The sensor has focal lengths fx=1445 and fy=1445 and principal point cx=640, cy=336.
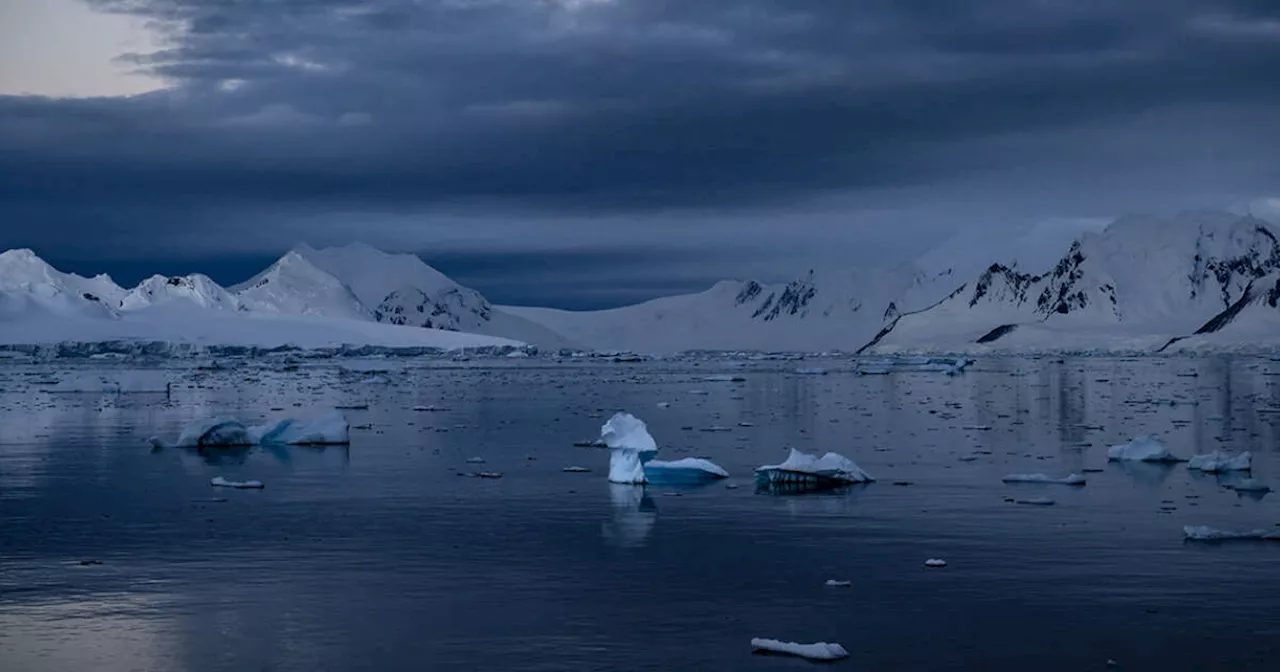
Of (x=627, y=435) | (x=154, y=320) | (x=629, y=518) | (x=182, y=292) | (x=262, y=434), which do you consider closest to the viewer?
(x=629, y=518)

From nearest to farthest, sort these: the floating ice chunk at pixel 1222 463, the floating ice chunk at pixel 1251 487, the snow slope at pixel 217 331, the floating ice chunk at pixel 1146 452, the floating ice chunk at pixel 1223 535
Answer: the floating ice chunk at pixel 1223 535, the floating ice chunk at pixel 1251 487, the floating ice chunk at pixel 1222 463, the floating ice chunk at pixel 1146 452, the snow slope at pixel 217 331

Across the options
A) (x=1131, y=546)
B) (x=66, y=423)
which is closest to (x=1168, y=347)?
(x=66, y=423)

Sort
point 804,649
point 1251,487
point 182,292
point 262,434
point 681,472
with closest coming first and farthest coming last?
point 804,649 → point 1251,487 → point 681,472 → point 262,434 → point 182,292

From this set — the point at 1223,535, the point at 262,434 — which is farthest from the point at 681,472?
the point at 262,434

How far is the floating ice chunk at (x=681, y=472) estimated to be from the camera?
944 inches

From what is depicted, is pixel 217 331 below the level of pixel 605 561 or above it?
above

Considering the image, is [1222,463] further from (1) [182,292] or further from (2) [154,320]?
(1) [182,292]

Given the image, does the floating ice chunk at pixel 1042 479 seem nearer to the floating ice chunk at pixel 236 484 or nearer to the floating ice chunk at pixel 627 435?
the floating ice chunk at pixel 627 435

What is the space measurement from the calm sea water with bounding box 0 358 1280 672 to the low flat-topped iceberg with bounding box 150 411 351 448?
787 mm

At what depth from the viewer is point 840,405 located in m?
49.4

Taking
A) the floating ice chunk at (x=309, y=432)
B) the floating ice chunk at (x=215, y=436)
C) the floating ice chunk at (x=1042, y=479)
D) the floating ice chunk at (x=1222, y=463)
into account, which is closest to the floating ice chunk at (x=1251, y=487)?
the floating ice chunk at (x=1222, y=463)

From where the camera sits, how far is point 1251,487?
2166cm

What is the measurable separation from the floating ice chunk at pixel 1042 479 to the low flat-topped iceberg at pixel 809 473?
2.71 meters

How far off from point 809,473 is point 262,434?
45.8 feet
